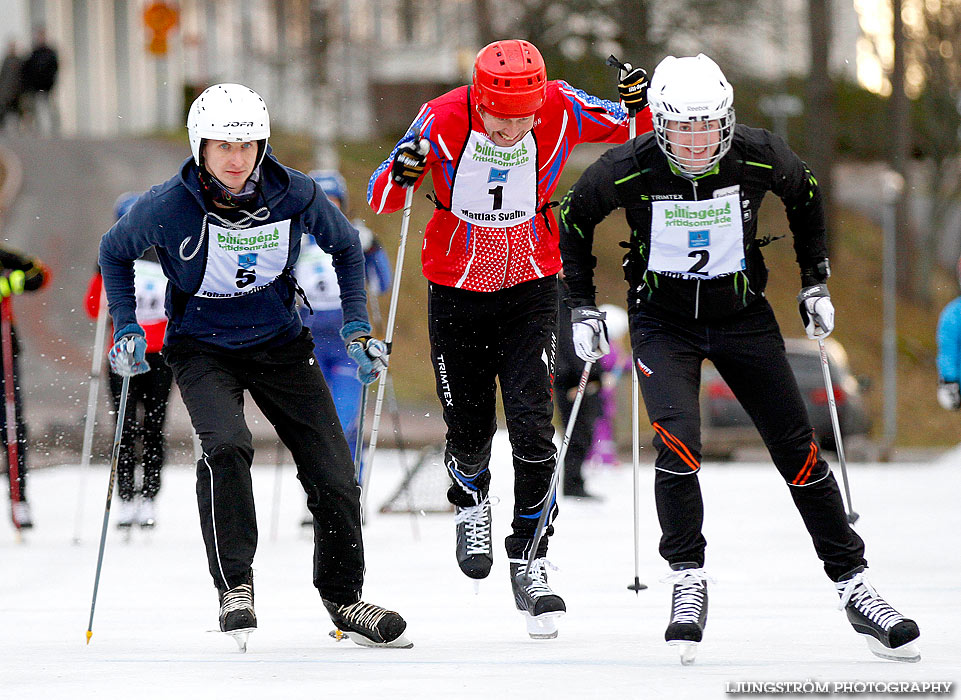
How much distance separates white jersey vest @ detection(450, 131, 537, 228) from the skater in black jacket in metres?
0.44

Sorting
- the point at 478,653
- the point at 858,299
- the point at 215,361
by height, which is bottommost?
the point at 858,299

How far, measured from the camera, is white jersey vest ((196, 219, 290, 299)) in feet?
16.9

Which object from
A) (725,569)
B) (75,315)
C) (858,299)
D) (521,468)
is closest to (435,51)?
(75,315)

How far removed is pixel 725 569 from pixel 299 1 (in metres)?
30.8

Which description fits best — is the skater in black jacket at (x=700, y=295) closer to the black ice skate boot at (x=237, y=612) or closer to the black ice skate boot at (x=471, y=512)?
the black ice skate boot at (x=471, y=512)

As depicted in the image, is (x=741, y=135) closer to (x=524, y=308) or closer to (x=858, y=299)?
(x=524, y=308)

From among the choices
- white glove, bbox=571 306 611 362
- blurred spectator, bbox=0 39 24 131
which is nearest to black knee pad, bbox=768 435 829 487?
white glove, bbox=571 306 611 362

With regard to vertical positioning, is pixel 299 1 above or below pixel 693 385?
below

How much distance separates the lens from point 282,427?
5.32 meters

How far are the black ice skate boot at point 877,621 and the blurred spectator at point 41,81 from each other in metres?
26.5

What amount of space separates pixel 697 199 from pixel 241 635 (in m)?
2.18

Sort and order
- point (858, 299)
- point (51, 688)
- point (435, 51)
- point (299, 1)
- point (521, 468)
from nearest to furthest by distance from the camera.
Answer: point (51, 688) < point (521, 468) < point (435, 51) < point (858, 299) < point (299, 1)

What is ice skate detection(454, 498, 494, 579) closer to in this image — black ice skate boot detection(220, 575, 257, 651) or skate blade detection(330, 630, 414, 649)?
skate blade detection(330, 630, 414, 649)

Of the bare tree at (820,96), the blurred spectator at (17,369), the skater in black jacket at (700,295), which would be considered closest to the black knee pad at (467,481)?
the skater in black jacket at (700,295)
